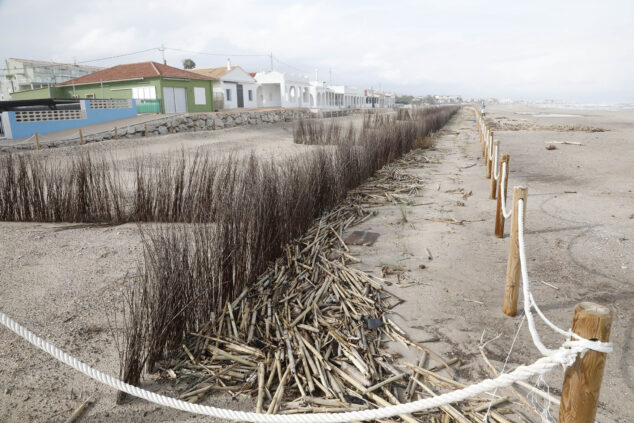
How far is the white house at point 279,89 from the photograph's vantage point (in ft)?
98.9

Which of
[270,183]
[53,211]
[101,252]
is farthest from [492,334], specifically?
[53,211]

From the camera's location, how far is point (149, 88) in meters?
20.8

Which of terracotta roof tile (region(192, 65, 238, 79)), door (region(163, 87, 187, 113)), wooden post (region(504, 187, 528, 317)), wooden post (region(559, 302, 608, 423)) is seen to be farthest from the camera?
terracotta roof tile (region(192, 65, 238, 79))

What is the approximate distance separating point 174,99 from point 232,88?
17.0ft

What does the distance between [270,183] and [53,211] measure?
2.85 metres

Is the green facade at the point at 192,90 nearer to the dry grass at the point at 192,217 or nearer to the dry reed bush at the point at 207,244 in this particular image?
the dry grass at the point at 192,217

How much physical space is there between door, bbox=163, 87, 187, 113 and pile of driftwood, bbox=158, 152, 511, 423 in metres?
20.3

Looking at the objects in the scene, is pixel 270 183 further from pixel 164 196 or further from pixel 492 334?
pixel 492 334

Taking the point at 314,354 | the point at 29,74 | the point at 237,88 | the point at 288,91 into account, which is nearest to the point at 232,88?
the point at 237,88

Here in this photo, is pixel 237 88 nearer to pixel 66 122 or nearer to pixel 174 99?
pixel 174 99

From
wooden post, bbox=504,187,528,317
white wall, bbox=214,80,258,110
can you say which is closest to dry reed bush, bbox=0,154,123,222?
wooden post, bbox=504,187,528,317

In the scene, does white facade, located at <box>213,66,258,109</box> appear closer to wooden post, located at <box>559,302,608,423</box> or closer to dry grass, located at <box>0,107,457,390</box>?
dry grass, located at <box>0,107,457,390</box>

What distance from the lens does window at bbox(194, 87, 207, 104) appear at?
22.8 meters

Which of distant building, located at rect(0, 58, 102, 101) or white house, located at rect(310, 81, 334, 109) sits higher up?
distant building, located at rect(0, 58, 102, 101)
